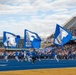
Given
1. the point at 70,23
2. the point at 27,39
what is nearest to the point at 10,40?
the point at 27,39

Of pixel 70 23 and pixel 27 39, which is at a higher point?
pixel 70 23

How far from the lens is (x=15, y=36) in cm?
3966

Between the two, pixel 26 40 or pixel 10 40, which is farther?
pixel 10 40

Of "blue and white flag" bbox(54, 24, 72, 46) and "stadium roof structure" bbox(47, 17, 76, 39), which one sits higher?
"stadium roof structure" bbox(47, 17, 76, 39)

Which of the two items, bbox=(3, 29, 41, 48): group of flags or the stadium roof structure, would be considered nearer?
bbox=(3, 29, 41, 48): group of flags

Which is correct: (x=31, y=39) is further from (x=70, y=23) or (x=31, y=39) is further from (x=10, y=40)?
(x=70, y=23)

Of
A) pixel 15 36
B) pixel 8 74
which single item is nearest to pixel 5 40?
pixel 15 36

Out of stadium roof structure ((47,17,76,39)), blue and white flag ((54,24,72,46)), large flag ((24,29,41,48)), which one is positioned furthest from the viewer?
stadium roof structure ((47,17,76,39))

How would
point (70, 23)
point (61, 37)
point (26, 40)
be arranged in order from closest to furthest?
point (61, 37) → point (26, 40) → point (70, 23)

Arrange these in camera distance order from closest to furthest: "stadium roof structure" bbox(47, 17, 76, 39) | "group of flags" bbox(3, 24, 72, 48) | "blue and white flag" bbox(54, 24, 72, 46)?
"blue and white flag" bbox(54, 24, 72, 46), "group of flags" bbox(3, 24, 72, 48), "stadium roof structure" bbox(47, 17, 76, 39)

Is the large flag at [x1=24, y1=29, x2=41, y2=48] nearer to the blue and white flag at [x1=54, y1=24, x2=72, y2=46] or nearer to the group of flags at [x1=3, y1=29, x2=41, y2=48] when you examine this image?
the group of flags at [x1=3, y1=29, x2=41, y2=48]

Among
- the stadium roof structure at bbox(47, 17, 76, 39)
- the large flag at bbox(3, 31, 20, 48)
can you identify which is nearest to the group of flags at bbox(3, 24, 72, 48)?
the large flag at bbox(3, 31, 20, 48)

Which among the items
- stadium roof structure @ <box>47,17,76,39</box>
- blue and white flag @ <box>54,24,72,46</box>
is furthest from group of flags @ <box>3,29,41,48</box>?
stadium roof structure @ <box>47,17,76,39</box>

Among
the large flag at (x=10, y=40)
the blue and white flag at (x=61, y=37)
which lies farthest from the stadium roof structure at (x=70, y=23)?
the blue and white flag at (x=61, y=37)
